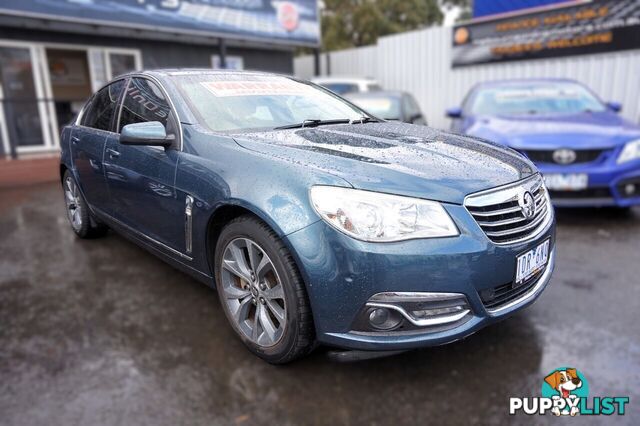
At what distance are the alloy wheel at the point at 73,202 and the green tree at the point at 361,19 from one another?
20186 mm

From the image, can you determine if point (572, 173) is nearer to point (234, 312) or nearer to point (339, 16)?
point (234, 312)

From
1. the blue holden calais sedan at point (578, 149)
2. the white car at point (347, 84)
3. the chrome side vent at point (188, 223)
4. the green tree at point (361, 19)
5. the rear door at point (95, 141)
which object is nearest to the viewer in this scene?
the chrome side vent at point (188, 223)

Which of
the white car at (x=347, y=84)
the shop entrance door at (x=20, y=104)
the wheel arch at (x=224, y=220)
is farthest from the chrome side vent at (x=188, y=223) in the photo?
the shop entrance door at (x=20, y=104)

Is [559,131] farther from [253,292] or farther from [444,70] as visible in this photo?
[444,70]

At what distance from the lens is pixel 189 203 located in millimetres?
2404

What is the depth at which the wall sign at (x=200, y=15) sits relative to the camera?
820 centimetres

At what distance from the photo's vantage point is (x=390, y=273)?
1790mm

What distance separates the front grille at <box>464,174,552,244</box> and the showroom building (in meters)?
8.84

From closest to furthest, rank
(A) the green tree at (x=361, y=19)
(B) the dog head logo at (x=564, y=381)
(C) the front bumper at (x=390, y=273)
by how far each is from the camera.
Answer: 1. (C) the front bumper at (x=390, y=273)
2. (B) the dog head logo at (x=564, y=381)
3. (A) the green tree at (x=361, y=19)

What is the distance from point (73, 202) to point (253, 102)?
7.50 feet

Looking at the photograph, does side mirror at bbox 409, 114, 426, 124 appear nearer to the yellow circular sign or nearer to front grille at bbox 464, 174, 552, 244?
the yellow circular sign

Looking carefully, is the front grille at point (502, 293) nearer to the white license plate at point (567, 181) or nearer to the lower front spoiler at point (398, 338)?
the lower front spoiler at point (398, 338)

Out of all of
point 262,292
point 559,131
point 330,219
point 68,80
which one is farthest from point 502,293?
point 68,80

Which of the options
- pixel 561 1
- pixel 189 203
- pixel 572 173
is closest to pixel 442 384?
pixel 189 203
